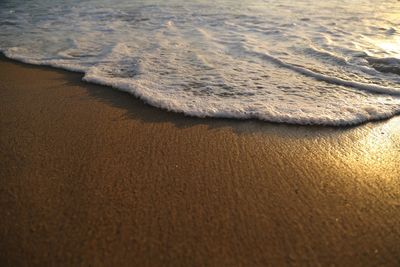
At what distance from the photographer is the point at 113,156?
2.00m

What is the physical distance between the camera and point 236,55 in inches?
153

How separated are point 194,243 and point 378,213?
3.15 feet

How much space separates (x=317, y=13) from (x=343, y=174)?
5.58 metres

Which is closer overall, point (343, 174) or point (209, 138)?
point (343, 174)

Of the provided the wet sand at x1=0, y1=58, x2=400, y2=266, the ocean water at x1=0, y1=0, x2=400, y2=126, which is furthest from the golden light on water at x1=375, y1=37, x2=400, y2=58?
the wet sand at x1=0, y1=58, x2=400, y2=266

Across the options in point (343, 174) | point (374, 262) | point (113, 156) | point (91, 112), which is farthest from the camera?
point (91, 112)

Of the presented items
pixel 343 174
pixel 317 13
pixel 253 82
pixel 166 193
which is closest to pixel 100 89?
pixel 253 82

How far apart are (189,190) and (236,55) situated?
2.55m

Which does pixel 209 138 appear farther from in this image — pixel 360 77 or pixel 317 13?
pixel 317 13

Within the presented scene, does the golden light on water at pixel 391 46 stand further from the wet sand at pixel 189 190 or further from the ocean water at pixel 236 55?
the wet sand at pixel 189 190

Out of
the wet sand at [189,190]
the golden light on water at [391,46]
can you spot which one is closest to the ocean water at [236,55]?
the golden light on water at [391,46]

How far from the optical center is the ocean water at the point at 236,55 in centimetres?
265

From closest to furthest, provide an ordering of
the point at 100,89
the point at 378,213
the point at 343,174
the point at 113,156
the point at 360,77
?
1. the point at 378,213
2. the point at 343,174
3. the point at 113,156
4. the point at 100,89
5. the point at 360,77

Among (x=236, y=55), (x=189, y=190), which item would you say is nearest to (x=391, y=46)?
(x=236, y=55)
